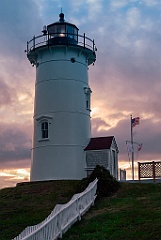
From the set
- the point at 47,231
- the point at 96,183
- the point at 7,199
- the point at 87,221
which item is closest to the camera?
the point at 47,231

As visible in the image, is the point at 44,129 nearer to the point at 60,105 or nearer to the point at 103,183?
the point at 60,105

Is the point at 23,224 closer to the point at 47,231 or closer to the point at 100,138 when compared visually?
the point at 47,231

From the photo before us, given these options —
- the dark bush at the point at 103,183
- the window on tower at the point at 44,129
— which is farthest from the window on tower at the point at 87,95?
the dark bush at the point at 103,183

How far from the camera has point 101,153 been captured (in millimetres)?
30000

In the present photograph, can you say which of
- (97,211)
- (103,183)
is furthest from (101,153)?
(97,211)

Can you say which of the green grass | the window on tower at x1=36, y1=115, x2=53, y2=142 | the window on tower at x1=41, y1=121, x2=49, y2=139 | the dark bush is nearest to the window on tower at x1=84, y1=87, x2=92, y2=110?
the window on tower at x1=36, y1=115, x2=53, y2=142

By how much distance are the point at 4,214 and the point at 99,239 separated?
816 cm

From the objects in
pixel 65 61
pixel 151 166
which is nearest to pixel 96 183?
pixel 151 166

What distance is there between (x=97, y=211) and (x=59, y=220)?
4.57m

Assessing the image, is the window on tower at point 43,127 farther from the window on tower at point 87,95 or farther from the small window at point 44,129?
the window on tower at point 87,95

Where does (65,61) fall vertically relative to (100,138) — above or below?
above

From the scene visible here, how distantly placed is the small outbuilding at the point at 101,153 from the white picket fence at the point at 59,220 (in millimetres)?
11808

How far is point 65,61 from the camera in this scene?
31.2 metres

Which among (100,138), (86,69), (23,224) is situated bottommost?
(23,224)
